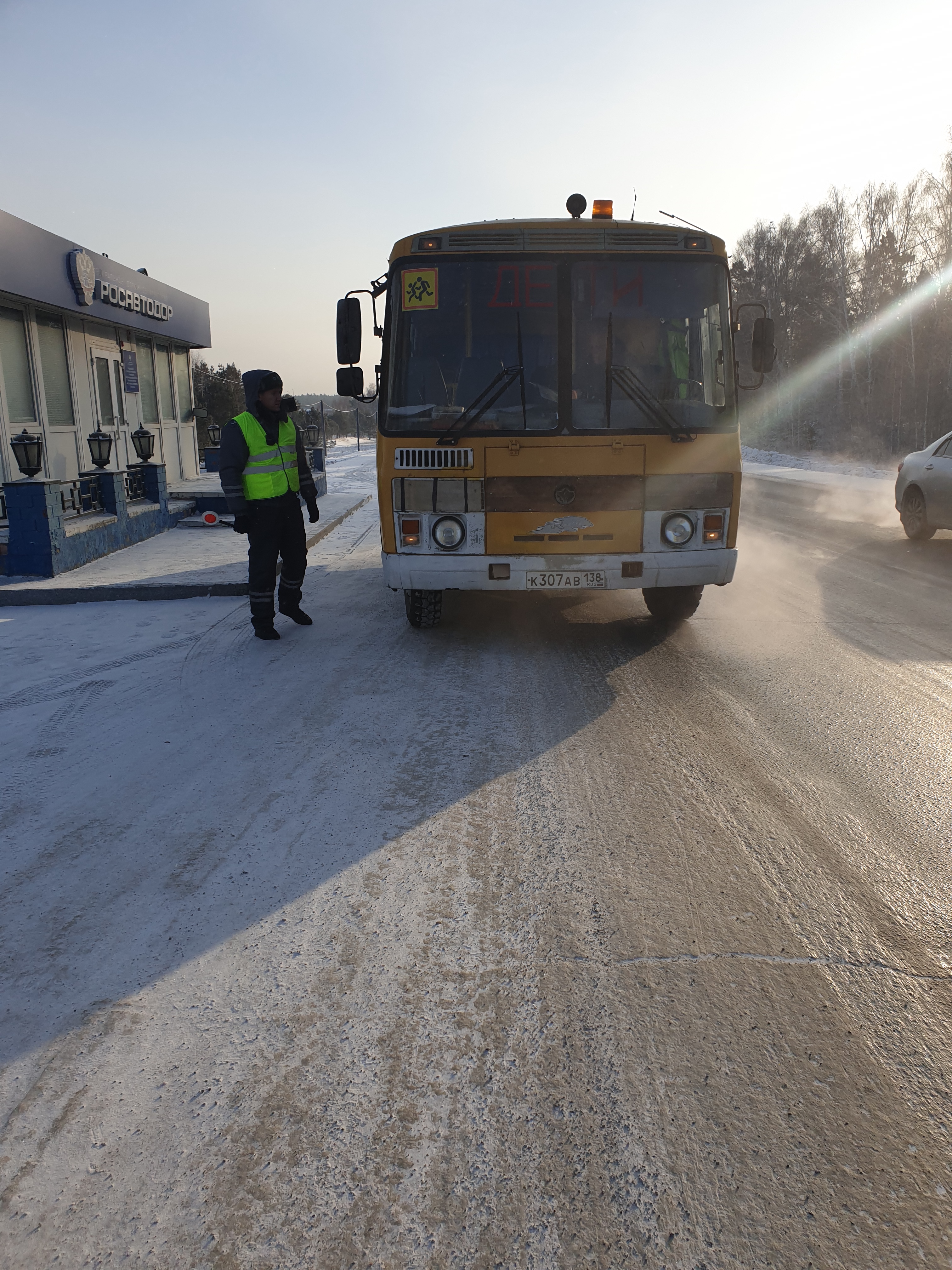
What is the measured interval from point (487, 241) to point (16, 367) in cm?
968

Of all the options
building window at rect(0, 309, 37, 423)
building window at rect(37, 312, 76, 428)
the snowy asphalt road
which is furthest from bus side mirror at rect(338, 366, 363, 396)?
building window at rect(37, 312, 76, 428)

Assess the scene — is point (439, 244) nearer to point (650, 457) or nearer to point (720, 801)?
point (650, 457)

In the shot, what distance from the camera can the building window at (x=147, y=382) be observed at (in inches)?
699

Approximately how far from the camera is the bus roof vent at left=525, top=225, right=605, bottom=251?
19.5 ft

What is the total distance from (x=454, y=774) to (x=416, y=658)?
2161 millimetres

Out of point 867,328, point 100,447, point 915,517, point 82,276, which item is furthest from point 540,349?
point 867,328

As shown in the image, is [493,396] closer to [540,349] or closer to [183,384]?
[540,349]

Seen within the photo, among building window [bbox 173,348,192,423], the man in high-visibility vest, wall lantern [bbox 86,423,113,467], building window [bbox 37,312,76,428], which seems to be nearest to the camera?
the man in high-visibility vest

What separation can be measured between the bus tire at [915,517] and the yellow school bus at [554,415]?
19.9 feet

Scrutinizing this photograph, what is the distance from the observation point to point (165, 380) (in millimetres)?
19391

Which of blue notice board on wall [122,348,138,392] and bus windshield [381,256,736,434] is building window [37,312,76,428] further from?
bus windshield [381,256,736,434]

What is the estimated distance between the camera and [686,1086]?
2184 mm

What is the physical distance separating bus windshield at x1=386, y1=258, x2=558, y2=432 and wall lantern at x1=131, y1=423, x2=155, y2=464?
10.9 meters

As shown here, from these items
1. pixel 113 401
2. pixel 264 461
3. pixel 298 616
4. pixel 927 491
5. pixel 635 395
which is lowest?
pixel 298 616
